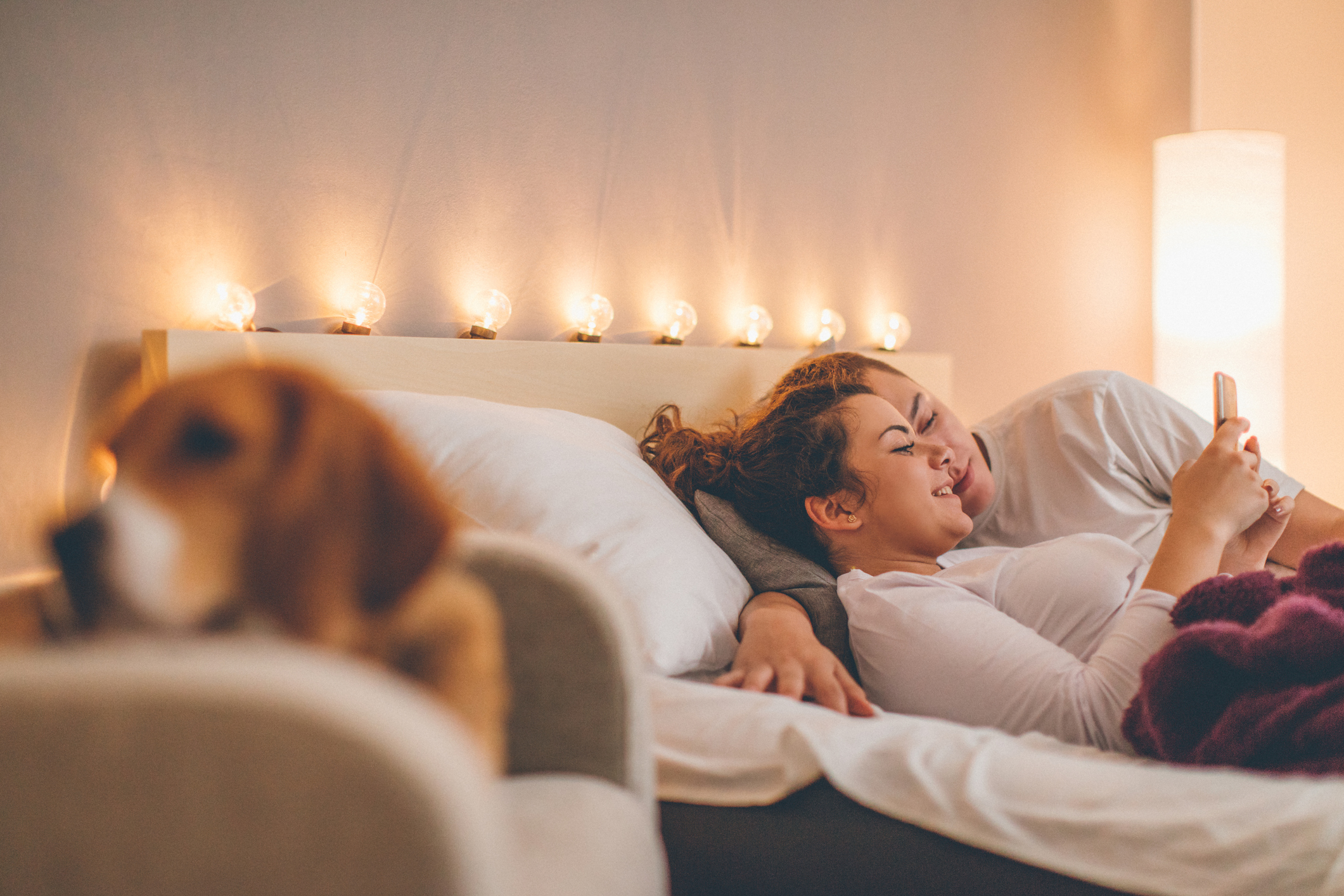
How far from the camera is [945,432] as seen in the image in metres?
1.38

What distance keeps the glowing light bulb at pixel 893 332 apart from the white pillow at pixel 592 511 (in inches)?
41.3

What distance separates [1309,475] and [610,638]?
309cm

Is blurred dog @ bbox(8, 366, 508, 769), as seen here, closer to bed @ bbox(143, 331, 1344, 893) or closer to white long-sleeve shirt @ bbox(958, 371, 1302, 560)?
bed @ bbox(143, 331, 1344, 893)

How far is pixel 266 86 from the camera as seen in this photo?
46.7 inches

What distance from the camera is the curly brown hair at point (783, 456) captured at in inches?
47.0

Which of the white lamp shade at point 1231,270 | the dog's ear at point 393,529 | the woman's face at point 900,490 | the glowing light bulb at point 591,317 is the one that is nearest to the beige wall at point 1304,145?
the white lamp shade at point 1231,270

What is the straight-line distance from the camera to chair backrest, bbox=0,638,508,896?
0.29 metres

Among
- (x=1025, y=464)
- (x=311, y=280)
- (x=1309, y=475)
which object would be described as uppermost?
(x=311, y=280)

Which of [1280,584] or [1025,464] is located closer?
[1280,584]

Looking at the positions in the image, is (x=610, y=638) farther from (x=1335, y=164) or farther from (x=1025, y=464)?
(x=1335, y=164)

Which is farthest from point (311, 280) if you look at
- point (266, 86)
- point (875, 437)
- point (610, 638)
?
point (610, 638)

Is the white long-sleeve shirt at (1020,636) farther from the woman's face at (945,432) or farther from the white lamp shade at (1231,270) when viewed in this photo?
the white lamp shade at (1231,270)

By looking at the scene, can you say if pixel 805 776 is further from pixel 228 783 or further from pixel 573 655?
pixel 228 783

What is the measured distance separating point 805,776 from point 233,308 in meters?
0.88
